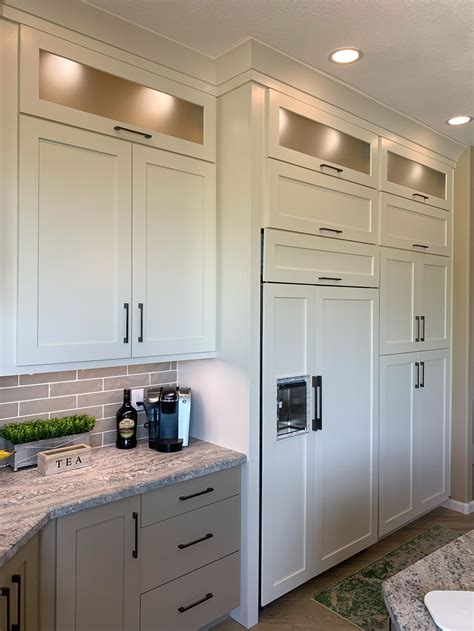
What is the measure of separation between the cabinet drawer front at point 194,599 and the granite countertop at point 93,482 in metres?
0.45

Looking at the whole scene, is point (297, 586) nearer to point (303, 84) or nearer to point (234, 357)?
point (234, 357)

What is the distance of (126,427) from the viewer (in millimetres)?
2400

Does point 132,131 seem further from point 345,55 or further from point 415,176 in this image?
point 415,176

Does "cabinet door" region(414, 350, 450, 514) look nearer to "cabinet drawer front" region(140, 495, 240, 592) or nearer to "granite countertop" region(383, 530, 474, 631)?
"cabinet drawer front" region(140, 495, 240, 592)

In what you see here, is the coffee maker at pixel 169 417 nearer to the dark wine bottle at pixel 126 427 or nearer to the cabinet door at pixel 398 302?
the dark wine bottle at pixel 126 427

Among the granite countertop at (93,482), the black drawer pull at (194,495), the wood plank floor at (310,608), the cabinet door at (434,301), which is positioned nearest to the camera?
the granite countertop at (93,482)

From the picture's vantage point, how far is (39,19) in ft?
6.12

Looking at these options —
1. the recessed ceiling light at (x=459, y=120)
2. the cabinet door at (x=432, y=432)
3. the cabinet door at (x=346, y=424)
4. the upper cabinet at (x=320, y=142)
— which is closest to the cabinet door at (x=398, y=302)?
the cabinet door at (x=346, y=424)

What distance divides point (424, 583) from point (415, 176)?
283 centimetres

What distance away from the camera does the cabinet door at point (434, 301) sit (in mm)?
3402

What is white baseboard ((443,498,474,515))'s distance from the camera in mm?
3711

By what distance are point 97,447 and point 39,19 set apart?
1885 millimetres

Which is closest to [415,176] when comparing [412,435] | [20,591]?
[412,435]

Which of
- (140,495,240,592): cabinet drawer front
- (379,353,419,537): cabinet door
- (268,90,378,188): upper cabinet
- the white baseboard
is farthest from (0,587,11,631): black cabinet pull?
the white baseboard
